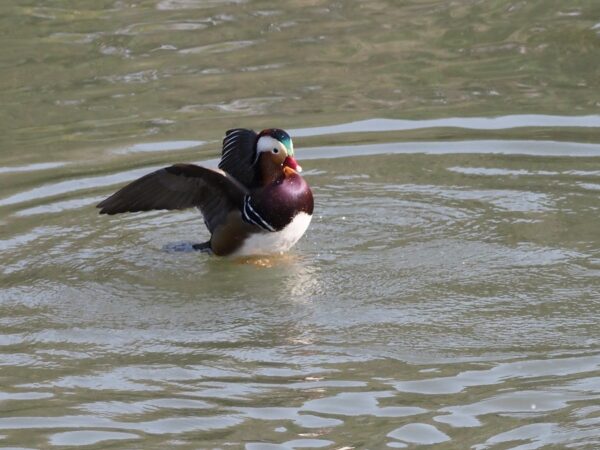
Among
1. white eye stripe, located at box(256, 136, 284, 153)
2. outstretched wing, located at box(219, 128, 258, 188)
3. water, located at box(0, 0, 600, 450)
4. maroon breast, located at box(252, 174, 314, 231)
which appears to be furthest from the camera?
outstretched wing, located at box(219, 128, 258, 188)

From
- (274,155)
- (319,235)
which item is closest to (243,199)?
(274,155)

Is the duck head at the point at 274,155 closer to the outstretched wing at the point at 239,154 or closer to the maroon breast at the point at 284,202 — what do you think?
the maroon breast at the point at 284,202

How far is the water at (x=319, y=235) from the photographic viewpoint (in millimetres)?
6449

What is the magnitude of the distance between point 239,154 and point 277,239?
741 mm

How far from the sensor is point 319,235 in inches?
355

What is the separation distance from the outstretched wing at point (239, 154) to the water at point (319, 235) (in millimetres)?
553

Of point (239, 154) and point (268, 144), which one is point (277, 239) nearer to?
point (268, 144)

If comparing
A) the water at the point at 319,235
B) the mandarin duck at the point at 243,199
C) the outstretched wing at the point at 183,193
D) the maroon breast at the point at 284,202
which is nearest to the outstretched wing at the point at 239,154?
the mandarin duck at the point at 243,199

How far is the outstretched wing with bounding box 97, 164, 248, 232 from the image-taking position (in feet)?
28.1

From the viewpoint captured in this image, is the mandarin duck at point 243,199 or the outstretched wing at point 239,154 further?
the outstretched wing at point 239,154

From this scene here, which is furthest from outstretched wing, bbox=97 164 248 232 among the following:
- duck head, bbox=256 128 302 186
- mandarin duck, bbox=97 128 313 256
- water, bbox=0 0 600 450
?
water, bbox=0 0 600 450

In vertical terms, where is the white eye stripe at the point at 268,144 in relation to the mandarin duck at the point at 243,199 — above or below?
above

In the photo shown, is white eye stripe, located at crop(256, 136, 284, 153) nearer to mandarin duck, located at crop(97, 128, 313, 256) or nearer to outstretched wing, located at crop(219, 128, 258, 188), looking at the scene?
mandarin duck, located at crop(97, 128, 313, 256)

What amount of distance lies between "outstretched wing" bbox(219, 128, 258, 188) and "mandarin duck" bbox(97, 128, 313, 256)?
106 mm
